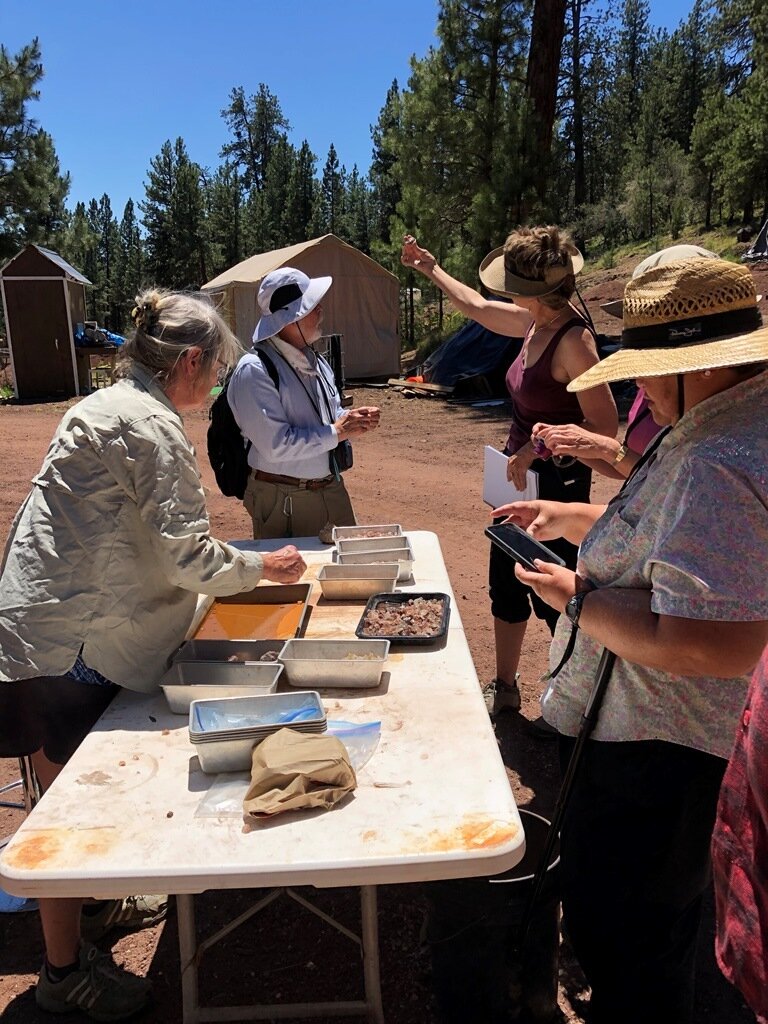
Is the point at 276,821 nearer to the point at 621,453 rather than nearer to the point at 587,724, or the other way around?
the point at 587,724

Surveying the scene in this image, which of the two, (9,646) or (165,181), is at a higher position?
(165,181)

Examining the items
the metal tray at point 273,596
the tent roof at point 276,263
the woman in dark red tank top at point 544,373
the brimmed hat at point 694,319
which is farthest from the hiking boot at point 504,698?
the tent roof at point 276,263

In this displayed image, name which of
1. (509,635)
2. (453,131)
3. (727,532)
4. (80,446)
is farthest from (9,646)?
(453,131)

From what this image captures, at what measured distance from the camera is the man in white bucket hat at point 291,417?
2934mm

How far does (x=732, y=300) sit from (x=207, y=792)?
1.31 meters

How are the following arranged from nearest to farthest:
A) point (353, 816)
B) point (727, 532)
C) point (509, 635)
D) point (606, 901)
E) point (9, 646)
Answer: point (727, 532) < point (353, 816) < point (606, 901) < point (9, 646) < point (509, 635)

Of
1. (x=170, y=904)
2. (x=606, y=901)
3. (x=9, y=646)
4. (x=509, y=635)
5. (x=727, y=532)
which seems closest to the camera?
(x=727, y=532)

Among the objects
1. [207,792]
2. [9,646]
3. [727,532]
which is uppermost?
[727,532]

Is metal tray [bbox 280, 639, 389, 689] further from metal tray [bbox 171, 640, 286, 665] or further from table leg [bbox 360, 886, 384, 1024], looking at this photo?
table leg [bbox 360, 886, 384, 1024]

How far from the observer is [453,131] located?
613 inches

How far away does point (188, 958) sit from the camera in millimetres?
1940

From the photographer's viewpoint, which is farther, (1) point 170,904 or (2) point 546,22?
(2) point 546,22

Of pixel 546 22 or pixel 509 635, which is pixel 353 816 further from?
pixel 546 22

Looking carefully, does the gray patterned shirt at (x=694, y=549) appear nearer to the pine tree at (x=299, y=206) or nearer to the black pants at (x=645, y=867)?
the black pants at (x=645, y=867)
